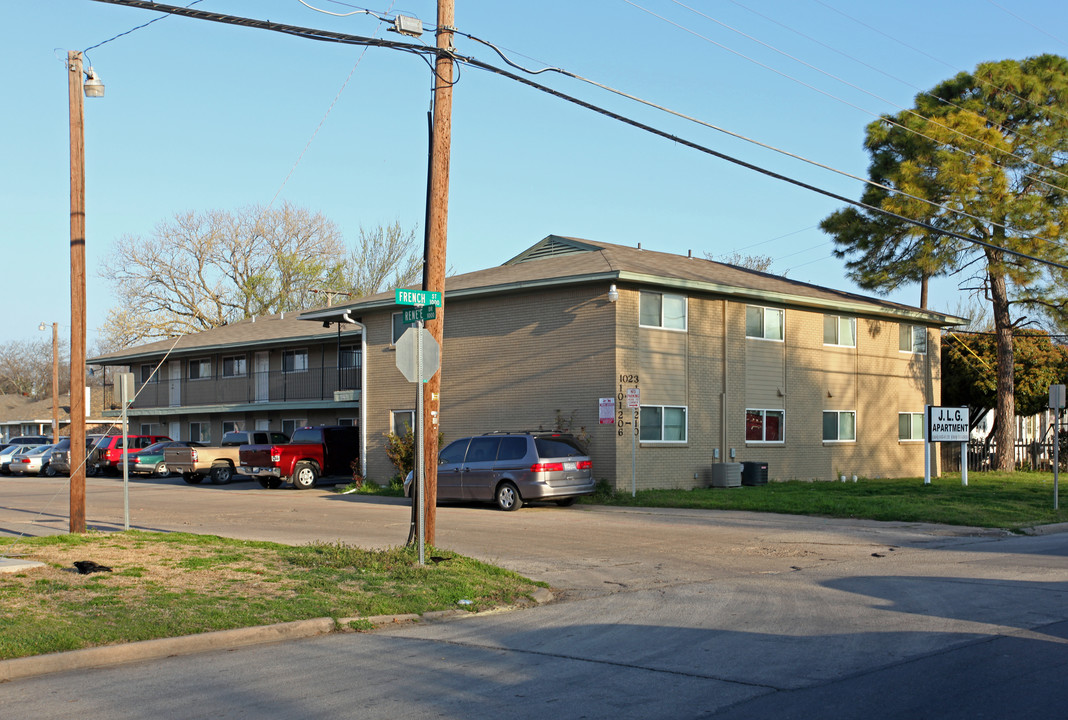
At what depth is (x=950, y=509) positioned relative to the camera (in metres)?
19.8

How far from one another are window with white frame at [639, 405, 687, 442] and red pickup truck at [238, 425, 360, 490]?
1128 cm

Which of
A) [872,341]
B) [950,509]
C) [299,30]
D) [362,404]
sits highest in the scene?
[299,30]

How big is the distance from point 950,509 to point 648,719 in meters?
15.7

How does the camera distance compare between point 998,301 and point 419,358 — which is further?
point 998,301

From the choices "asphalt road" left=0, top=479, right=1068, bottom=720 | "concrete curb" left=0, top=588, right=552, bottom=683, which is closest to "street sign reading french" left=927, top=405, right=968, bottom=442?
"asphalt road" left=0, top=479, right=1068, bottom=720

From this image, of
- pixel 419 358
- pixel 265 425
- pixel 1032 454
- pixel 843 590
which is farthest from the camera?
pixel 265 425

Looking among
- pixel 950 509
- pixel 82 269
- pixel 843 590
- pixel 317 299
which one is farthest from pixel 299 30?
pixel 317 299

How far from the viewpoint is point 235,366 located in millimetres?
44219

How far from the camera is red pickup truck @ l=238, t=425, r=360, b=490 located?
3092 cm

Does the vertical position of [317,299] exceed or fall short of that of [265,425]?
it exceeds it

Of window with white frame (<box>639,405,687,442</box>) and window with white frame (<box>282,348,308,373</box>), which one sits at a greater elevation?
window with white frame (<box>282,348,308,373</box>)

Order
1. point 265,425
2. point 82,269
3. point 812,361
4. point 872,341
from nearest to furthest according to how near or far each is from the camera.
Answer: point 82,269 → point 812,361 → point 872,341 → point 265,425

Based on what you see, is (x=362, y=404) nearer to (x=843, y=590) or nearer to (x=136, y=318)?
(x=843, y=590)

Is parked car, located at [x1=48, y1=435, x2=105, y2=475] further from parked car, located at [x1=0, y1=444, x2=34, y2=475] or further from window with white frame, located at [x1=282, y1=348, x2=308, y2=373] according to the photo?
window with white frame, located at [x1=282, y1=348, x2=308, y2=373]
